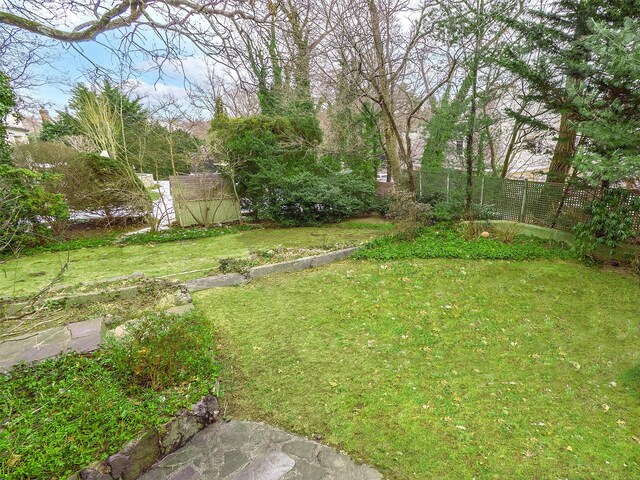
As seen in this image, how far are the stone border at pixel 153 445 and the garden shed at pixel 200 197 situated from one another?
23.7 ft

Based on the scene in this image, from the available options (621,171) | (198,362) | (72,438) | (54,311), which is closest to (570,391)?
(621,171)

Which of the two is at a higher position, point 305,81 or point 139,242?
point 305,81

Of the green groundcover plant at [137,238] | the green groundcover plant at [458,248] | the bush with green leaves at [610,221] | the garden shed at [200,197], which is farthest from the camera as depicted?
the garden shed at [200,197]

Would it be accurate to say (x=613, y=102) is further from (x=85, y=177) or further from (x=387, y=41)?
(x=85, y=177)

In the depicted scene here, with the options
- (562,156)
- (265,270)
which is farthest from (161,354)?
(562,156)

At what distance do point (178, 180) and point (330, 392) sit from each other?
25.2ft

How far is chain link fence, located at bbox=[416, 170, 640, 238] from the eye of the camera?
5.65 metres

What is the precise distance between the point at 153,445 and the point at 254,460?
672 mm

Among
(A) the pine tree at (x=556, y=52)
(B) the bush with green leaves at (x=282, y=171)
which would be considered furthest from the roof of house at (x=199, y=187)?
(A) the pine tree at (x=556, y=52)

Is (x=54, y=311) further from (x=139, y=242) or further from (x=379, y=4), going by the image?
(x=379, y=4)

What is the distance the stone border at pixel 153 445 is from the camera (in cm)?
183

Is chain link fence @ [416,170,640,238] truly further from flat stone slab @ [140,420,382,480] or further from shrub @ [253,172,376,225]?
flat stone slab @ [140,420,382,480]

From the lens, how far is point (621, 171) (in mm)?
3736

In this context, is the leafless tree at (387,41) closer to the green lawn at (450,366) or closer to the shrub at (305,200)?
the shrub at (305,200)
